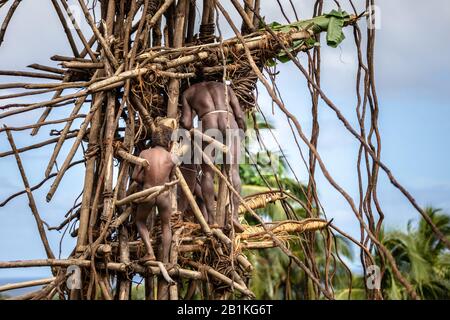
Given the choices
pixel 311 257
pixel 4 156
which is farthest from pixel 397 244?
pixel 4 156

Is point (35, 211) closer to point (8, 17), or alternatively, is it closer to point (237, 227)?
point (237, 227)

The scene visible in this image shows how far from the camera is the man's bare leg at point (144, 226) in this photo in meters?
5.88

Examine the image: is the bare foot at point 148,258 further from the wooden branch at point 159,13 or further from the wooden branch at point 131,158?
the wooden branch at point 159,13

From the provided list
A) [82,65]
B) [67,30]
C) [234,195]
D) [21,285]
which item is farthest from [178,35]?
[21,285]

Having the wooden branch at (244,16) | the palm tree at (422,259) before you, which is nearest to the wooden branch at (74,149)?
the wooden branch at (244,16)

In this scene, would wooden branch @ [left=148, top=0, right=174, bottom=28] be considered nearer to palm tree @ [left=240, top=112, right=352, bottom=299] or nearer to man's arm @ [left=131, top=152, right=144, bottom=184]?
man's arm @ [left=131, top=152, right=144, bottom=184]

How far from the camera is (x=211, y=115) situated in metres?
6.28

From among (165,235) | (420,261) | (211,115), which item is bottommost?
(165,235)

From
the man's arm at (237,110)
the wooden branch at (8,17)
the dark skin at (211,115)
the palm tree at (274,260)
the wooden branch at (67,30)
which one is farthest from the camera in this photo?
the palm tree at (274,260)

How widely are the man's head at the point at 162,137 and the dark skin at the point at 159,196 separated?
0.10 ft

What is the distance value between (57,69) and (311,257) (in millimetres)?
2471

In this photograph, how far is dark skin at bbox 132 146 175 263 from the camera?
583 cm

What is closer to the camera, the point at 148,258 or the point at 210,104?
the point at 148,258

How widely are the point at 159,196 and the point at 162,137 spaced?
397 mm
